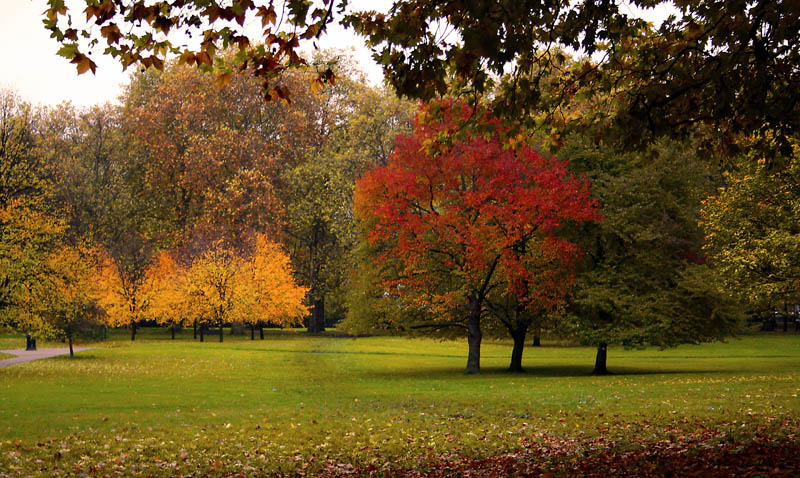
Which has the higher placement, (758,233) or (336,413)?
(758,233)

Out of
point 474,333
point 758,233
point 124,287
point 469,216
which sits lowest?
point 474,333

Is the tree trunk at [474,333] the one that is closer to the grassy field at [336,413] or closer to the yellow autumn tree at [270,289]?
the grassy field at [336,413]

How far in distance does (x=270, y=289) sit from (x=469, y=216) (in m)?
26.3

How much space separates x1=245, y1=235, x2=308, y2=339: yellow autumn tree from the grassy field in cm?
1745

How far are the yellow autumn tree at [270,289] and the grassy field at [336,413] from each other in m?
17.4

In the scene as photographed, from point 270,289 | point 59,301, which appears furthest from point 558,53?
point 270,289

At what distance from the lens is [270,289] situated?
165 feet

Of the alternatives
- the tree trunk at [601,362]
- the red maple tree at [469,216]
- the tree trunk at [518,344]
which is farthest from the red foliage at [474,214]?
the tree trunk at [601,362]

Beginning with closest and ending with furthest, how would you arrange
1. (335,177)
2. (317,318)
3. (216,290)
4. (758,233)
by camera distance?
(758,233), (216,290), (335,177), (317,318)

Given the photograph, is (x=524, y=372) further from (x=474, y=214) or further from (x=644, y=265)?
(x=474, y=214)

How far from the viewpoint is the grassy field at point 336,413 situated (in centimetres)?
1135

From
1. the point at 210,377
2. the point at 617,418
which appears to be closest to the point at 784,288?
the point at 617,418

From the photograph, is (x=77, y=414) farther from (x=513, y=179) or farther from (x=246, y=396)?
(x=513, y=179)

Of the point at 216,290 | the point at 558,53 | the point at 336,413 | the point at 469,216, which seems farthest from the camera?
the point at 216,290
